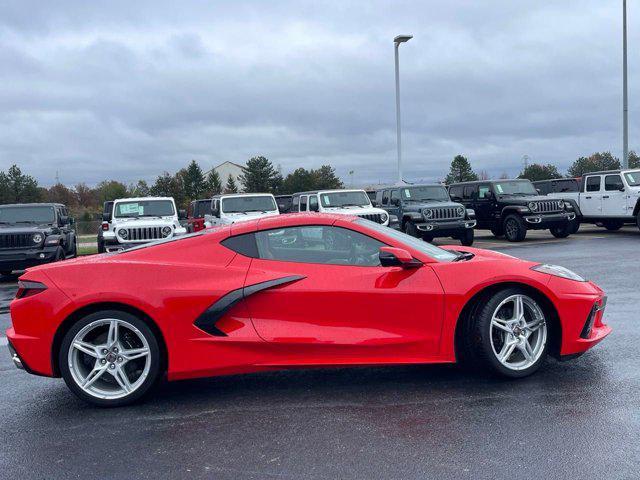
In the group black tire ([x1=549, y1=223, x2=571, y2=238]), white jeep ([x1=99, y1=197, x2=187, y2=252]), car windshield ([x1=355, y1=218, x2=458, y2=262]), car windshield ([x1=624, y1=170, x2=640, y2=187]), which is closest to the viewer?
car windshield ([x1=355, y1=218, x2=458, y2=262])

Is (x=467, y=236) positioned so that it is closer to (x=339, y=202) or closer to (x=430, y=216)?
(x=430, y=216)

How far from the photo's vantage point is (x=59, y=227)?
52.3ft

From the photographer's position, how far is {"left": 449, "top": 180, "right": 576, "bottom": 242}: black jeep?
66.5 feet

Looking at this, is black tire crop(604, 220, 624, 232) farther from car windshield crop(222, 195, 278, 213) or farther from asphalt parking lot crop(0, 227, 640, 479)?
asphalt parking lot crop(0, 227, 640, 479)

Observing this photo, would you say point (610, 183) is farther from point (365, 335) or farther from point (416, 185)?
point (365, 335)

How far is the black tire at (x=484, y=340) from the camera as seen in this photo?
491 centimetres

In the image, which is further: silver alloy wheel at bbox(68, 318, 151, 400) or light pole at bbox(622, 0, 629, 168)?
light pole at bbox(622, 0, 629, 168)

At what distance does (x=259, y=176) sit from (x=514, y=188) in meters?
69.9

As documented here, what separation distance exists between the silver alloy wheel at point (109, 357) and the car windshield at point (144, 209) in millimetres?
13144

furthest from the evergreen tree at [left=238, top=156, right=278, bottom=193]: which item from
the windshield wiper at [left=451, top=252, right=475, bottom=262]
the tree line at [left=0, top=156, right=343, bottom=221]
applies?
the windshield wiper at [left=451, top=252, right=475, bottom=262]

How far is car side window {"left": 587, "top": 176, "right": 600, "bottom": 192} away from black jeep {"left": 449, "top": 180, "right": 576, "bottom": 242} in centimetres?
158

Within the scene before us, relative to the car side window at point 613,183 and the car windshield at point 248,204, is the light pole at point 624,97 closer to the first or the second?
the car side window at point 613,183

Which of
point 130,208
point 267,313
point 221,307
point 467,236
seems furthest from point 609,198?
point 221,307

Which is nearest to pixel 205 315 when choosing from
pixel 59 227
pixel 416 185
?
pixel 59 227
